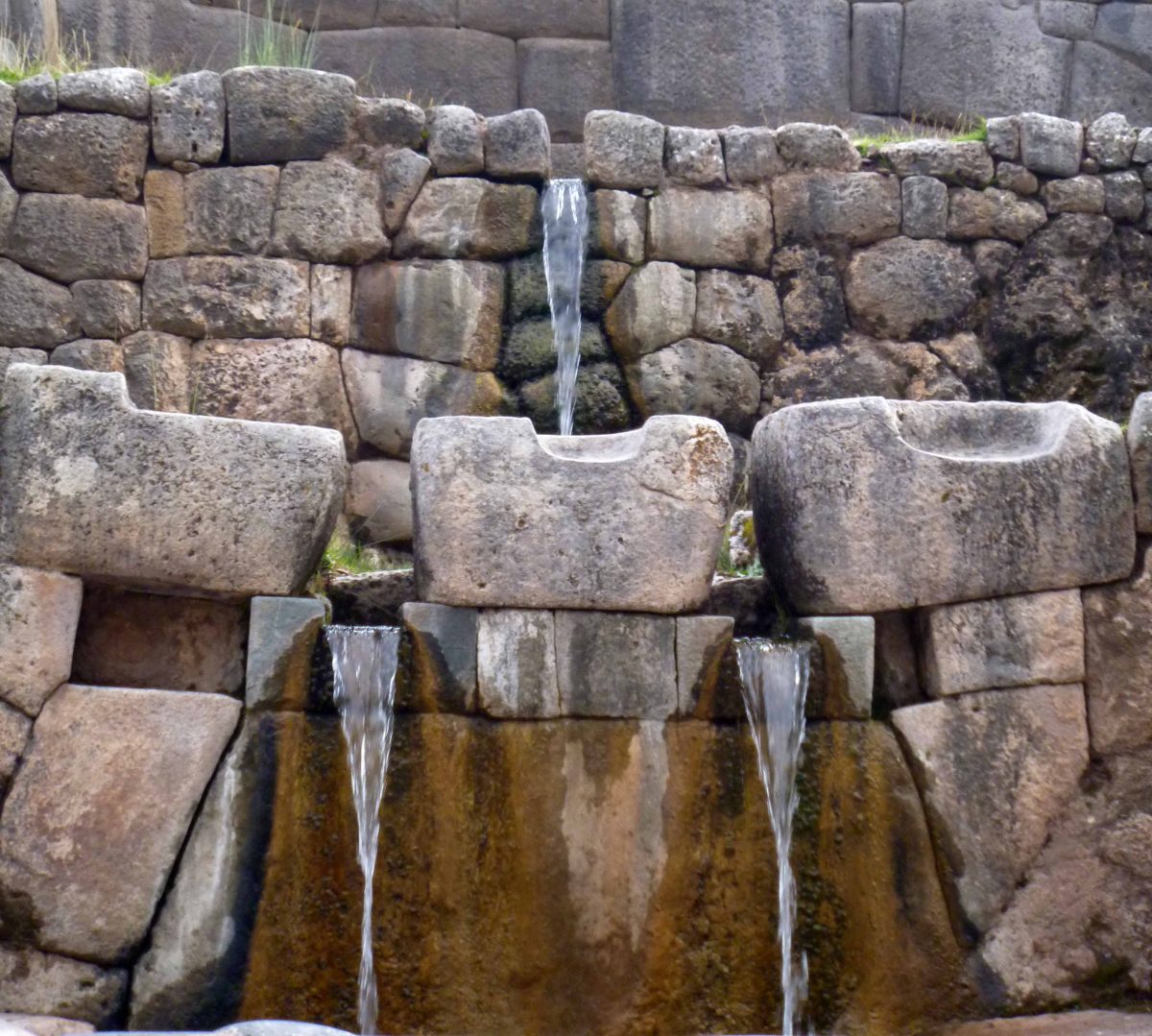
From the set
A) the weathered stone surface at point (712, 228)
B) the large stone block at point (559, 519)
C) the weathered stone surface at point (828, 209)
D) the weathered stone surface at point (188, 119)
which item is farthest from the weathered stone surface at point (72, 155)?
the large stone block at point (559, 519)

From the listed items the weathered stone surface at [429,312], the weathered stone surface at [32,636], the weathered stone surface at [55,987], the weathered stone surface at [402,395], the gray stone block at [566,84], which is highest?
the gray stone block at [566,84]

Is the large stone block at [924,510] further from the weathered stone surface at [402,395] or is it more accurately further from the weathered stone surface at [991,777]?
the weathered stone surface at [402,395]

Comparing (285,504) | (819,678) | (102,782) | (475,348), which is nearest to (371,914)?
(102,782)

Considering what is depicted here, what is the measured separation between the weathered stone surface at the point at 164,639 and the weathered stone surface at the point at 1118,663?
2379 millimetres

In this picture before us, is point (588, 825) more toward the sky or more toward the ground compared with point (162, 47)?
more toward the ground

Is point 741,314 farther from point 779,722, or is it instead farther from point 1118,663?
point 779,722

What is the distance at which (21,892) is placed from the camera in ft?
12.4

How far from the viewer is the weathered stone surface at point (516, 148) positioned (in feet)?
21.7

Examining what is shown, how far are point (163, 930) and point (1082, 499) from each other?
9.05 ft

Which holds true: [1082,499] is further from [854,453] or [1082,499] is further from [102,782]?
[102,782]

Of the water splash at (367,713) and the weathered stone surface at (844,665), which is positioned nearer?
the water splash at (367,713)

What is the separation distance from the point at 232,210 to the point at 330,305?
0.59 meters

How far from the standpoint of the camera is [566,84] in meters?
8.98

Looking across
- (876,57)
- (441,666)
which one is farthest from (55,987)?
(876,57)
